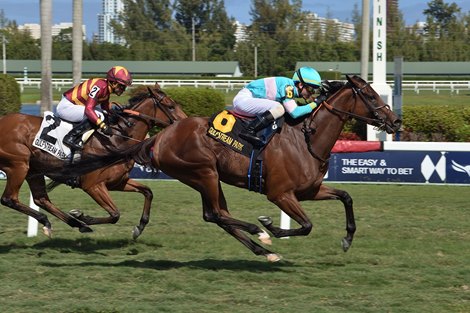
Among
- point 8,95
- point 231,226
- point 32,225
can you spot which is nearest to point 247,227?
point 231,226

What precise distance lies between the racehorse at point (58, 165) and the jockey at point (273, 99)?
69.6 inches

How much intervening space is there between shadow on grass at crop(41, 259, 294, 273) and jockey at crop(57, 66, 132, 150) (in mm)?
1576

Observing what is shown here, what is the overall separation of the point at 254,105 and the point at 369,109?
3.57 ft

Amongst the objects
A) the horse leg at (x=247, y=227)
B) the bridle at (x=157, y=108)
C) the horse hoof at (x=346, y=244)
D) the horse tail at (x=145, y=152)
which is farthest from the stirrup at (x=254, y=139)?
the bridle at (x=157, y=108)

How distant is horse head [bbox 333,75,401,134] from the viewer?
23.8 ft

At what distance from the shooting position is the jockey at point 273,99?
7.08m

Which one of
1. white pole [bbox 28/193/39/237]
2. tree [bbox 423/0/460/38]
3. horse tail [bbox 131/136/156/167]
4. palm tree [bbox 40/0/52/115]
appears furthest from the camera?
tree [bbox 423/0/460/38]

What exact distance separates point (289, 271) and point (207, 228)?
2.49 meters

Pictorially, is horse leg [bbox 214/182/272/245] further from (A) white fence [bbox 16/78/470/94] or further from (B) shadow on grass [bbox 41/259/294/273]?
(A) white fence [bbox 16/78/470/94]

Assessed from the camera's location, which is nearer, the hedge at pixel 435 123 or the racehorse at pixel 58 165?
the racehorse at pixel 58 165

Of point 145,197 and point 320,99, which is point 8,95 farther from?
point 320,99

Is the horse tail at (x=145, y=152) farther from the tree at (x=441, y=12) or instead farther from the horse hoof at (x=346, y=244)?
the tree at (x=441, y=12)

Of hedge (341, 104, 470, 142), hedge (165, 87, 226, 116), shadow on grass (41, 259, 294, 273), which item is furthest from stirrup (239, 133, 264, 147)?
hedge (165, 87, 226, 116)

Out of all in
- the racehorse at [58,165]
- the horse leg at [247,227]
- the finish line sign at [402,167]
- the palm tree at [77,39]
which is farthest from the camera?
the palm tree at [77,39]
